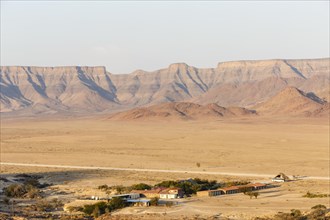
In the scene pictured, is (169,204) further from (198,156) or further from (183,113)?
(183,113)

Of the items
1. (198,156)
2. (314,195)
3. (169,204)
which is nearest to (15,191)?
(169,204)

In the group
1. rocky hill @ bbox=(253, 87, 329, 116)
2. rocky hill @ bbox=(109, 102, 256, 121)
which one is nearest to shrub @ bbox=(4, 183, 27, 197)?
rocky hill @ bbox=(253, 87, 329, 116)

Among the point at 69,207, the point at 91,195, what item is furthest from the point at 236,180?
the point at 69,207

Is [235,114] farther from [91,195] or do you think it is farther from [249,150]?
[91,195]

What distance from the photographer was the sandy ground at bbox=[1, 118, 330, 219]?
48.1m

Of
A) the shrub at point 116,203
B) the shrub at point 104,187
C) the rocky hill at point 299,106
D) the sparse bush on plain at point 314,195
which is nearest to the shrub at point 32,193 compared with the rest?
the shrub at point 104,187

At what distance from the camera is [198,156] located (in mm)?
88312

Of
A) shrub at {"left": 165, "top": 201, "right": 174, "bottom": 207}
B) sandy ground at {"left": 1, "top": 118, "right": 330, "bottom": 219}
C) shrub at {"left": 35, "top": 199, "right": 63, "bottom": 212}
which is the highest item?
sandy ground at {"left": 1, "top": 118, "right": 330, "bottom": 219}

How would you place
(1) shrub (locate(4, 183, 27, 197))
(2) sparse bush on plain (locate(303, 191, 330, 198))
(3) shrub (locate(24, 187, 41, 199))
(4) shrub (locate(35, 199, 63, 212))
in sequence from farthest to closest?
(1) shrub (locate(4, 183, 27, 197)), (3) shrub (locate(24, 187, 41, 199)), (2) sparse bush on plain (locate(303, 191, 330, 198)), (4) shrub (locate(35, 199, 63, 212))

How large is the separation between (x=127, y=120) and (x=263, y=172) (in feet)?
389

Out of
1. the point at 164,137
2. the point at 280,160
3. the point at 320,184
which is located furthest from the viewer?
the point at 164,137

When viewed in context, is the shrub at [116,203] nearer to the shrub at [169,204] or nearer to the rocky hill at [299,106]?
the shrub at [169,204]

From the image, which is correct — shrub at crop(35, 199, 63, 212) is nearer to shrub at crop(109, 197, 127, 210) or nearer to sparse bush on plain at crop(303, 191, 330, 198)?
shrub at crop(109, 197, 127, 210)

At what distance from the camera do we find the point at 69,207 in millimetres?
44281
